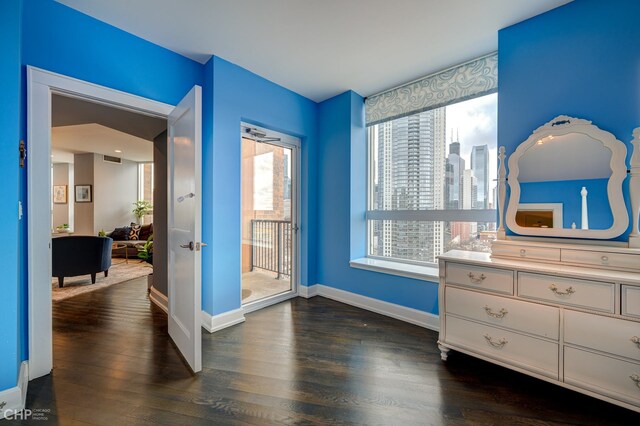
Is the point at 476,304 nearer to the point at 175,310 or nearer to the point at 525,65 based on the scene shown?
the point at 525,65

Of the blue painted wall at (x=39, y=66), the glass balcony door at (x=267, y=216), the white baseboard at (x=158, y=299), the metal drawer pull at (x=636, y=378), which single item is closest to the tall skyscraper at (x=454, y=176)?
the metal drawer pull at (x=636, y=378)

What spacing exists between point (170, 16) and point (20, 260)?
1929mm

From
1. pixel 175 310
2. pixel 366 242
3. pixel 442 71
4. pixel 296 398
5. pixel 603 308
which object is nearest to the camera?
pixel 603 308

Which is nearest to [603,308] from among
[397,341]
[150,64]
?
[397,341]

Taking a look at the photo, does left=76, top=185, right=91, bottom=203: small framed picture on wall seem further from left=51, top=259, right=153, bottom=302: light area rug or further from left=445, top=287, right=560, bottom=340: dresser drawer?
left=445, top=287, right=560, bottom=340: dresser drawer

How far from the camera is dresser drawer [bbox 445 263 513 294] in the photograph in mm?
1747

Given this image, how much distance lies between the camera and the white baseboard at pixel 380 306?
2.57m

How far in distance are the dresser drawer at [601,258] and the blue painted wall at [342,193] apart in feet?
5.48

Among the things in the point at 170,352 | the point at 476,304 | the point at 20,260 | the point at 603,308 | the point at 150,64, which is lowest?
the point at 170,352

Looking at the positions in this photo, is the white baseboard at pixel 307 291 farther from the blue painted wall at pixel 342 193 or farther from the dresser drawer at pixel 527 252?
the dresser drawer at pixel 527 252

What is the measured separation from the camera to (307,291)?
3459mm

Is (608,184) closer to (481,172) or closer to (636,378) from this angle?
(481,172)

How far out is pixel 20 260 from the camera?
5.47 ft

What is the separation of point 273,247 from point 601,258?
3.01 metres
